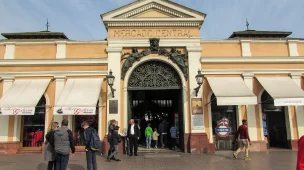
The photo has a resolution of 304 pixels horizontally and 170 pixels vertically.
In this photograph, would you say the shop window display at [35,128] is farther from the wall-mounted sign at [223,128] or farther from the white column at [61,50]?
the wall-mounted sign at [223,128]

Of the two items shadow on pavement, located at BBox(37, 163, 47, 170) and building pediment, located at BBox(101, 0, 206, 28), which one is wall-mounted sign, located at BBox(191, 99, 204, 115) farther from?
shadow on pavement, located at BBox(37, 163, 47, 170)

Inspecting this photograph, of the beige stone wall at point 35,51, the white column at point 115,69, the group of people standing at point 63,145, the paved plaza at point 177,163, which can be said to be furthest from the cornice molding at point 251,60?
the beige stone wall at point 35,51

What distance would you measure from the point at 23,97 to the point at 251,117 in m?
11.4

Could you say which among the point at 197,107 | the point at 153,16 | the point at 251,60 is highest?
the point at 153,16

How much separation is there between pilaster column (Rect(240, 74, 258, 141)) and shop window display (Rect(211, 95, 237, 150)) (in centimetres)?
71

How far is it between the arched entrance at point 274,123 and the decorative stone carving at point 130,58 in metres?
6.78

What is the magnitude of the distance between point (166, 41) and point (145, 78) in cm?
225

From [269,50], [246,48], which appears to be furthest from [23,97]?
[269,50]

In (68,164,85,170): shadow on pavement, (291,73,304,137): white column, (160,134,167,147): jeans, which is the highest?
(291,73,304,137): white column

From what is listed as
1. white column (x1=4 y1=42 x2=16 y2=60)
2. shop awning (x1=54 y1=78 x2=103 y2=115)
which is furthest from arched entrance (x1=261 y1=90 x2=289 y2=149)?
white column (x1=4 y1=42 x2=16 y2=60)

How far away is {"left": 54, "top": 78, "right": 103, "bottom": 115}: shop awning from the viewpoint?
1124 cm

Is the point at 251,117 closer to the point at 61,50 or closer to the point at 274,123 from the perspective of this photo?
the point at 274,123

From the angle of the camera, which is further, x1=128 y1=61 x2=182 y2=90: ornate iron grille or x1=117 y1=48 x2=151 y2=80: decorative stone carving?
x1=128 y1=61 x2=182 y2=90: ornate iron grille

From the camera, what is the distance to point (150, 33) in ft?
43.7
